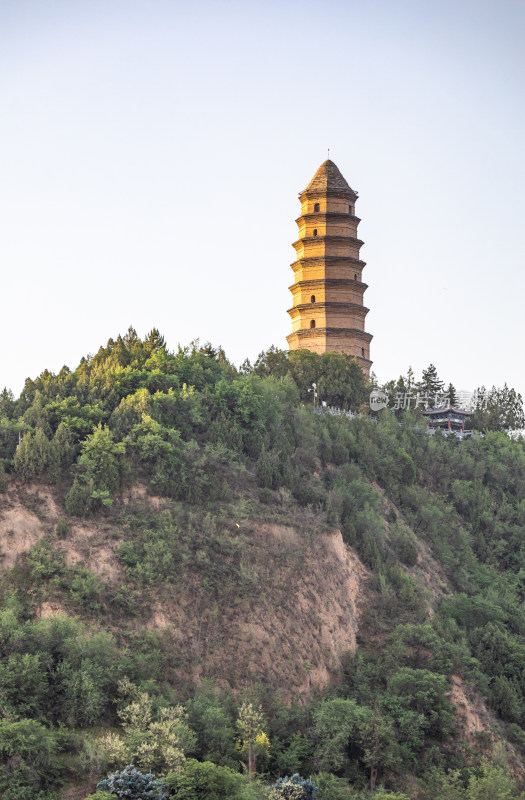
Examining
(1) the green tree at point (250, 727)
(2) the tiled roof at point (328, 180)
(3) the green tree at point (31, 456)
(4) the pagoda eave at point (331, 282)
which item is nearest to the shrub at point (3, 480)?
(3) the green tree at point (31, 456)

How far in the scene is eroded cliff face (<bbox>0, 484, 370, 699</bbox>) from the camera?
35562 millimetres

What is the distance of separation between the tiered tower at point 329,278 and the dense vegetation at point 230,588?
8.52m

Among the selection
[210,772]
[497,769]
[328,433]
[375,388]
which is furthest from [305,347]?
[210,772]

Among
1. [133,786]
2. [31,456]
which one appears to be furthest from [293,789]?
[31,456]

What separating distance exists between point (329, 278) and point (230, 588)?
3070 cm

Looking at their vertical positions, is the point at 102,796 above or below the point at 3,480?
below

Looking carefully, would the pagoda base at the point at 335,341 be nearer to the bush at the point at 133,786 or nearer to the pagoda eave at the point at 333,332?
the pagoda eave at the point at 333,332

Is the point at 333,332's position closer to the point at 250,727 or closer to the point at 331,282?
the point at 331,282

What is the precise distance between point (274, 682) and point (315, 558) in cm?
631

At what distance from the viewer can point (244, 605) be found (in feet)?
123

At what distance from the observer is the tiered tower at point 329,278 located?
63906 mm

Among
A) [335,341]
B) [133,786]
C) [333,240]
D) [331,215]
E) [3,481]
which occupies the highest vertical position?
[331,215]

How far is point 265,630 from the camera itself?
37219 millimetres

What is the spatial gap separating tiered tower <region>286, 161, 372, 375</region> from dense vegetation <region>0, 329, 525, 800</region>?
8518mm
